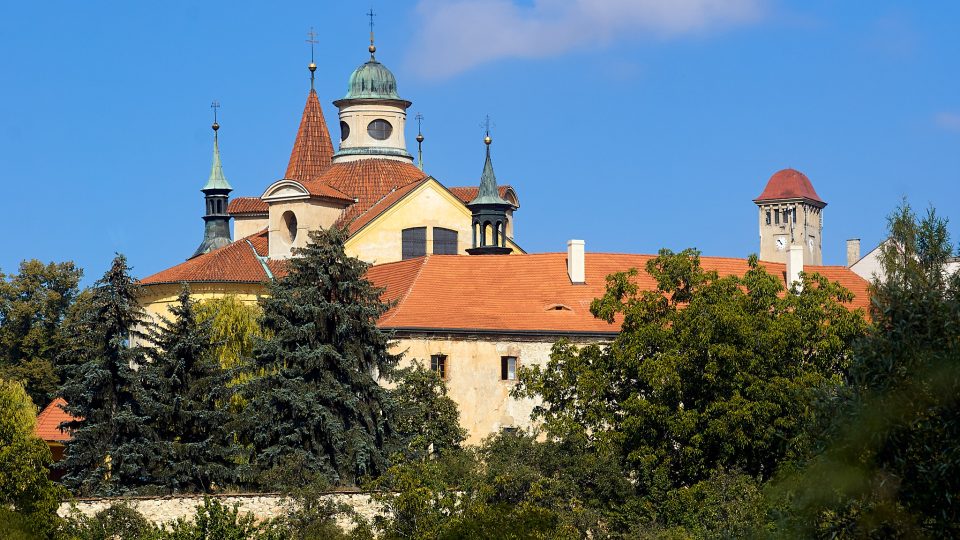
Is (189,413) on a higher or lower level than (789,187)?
lower

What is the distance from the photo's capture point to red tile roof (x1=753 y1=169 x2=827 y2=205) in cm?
15650

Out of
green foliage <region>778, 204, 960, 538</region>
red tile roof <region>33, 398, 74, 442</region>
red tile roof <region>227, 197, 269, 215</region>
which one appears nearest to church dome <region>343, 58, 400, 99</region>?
red tile roof <region>227, 197, 269, 215</region>

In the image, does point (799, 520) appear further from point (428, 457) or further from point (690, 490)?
point (428, 457)

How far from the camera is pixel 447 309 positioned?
2308 inches

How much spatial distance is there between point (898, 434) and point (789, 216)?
431 ft

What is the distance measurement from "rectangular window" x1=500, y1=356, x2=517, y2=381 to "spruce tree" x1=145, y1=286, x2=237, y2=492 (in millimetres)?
13087

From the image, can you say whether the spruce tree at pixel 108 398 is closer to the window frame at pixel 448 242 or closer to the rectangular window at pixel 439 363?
the rectangular window at pixel 439 363

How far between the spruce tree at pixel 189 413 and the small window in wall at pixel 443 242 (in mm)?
25051

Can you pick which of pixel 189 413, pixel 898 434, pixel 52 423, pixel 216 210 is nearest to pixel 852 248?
pixel 216 210

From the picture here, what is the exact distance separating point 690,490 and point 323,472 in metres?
Answer: 8.31

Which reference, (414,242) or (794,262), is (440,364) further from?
(414,242)

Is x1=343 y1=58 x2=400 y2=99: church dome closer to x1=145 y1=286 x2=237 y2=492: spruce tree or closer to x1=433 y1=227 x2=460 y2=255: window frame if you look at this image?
x1=433 y1=227 x2=460 y2=255: window frame

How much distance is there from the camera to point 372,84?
78312 mm

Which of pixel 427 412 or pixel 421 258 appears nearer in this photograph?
pixel 427 412
